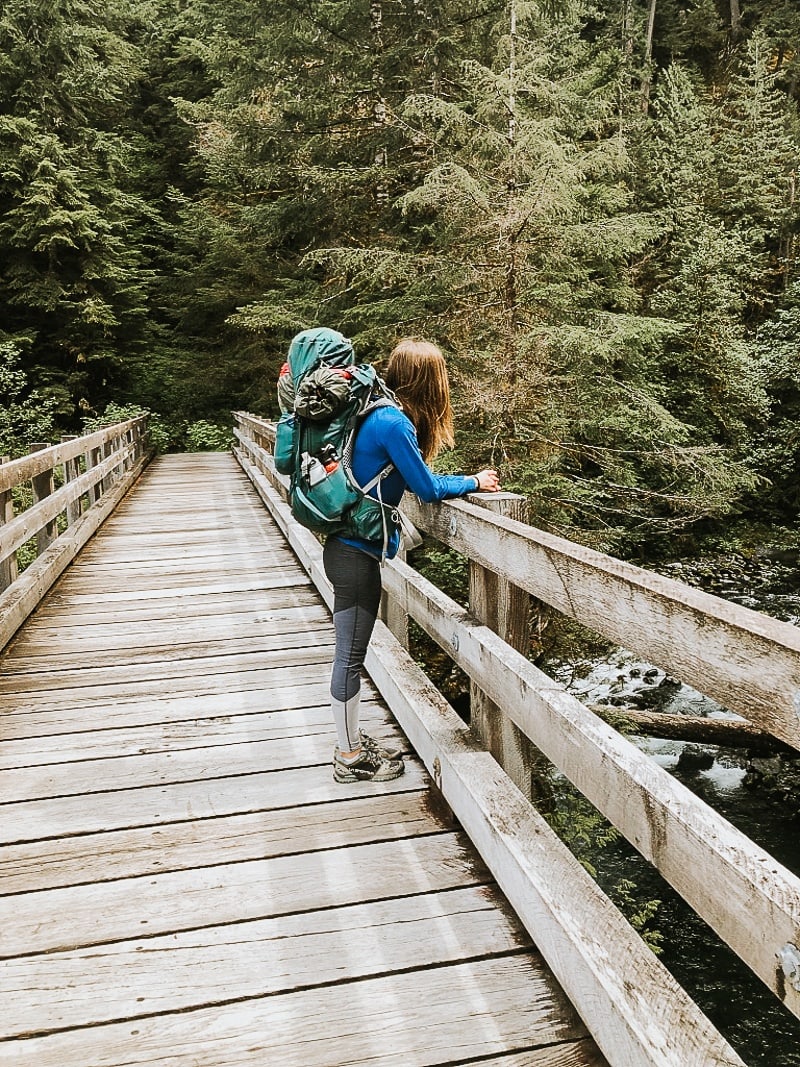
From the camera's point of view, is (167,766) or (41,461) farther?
(41,461)

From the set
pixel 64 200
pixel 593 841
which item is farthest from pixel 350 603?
pixel 64 200

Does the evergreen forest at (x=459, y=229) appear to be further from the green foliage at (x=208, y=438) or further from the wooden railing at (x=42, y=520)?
the wooden railing at (x=42, y=520)

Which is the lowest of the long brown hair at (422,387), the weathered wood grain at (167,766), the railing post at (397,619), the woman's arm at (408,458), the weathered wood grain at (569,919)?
the weathered wood grain at (167,766)

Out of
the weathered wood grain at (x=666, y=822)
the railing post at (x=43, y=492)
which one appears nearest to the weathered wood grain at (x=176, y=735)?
the weathered wood grain at (x=666, y=822)

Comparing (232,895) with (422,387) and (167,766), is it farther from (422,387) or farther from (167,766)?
(422,387)

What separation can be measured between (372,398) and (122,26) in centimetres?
2800

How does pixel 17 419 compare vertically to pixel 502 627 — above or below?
above

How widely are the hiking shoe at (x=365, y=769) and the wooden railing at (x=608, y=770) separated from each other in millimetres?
152

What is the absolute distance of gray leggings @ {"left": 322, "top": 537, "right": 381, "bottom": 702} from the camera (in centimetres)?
303

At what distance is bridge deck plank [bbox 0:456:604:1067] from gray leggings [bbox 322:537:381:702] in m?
0.46

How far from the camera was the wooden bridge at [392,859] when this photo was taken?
1.56m

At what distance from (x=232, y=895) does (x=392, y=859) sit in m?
0.51

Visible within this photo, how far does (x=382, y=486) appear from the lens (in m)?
2.91

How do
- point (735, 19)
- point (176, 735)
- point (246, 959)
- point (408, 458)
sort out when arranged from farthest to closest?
point (735, 19), point (176, 735), point (408, 458), point (246, 959)
